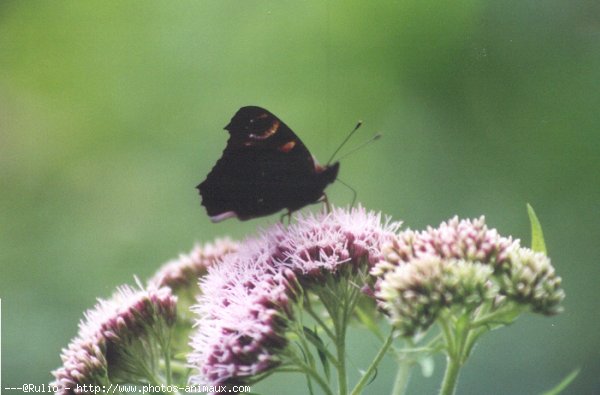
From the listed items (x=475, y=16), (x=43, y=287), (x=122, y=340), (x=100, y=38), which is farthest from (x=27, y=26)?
(x=122, y=340)

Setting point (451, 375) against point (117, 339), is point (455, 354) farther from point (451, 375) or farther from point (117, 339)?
point (117, 339)

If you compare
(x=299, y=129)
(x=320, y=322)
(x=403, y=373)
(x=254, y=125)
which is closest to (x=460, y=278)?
(x=320, y=322)

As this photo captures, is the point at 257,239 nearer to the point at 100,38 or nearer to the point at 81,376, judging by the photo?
the point at 81,376

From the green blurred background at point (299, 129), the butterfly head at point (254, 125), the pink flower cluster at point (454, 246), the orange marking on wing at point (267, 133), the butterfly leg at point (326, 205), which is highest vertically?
the green blurred background at point (299, 129)

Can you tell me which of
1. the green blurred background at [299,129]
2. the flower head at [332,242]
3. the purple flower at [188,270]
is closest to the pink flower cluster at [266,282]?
the flower head at [332,242]

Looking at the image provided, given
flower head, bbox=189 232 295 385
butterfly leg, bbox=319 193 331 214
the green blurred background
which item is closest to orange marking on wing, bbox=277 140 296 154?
butterfly leg, bbox=319 193 331 214

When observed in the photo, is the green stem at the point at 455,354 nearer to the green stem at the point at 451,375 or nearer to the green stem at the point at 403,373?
the green stem at the point at 451,375
